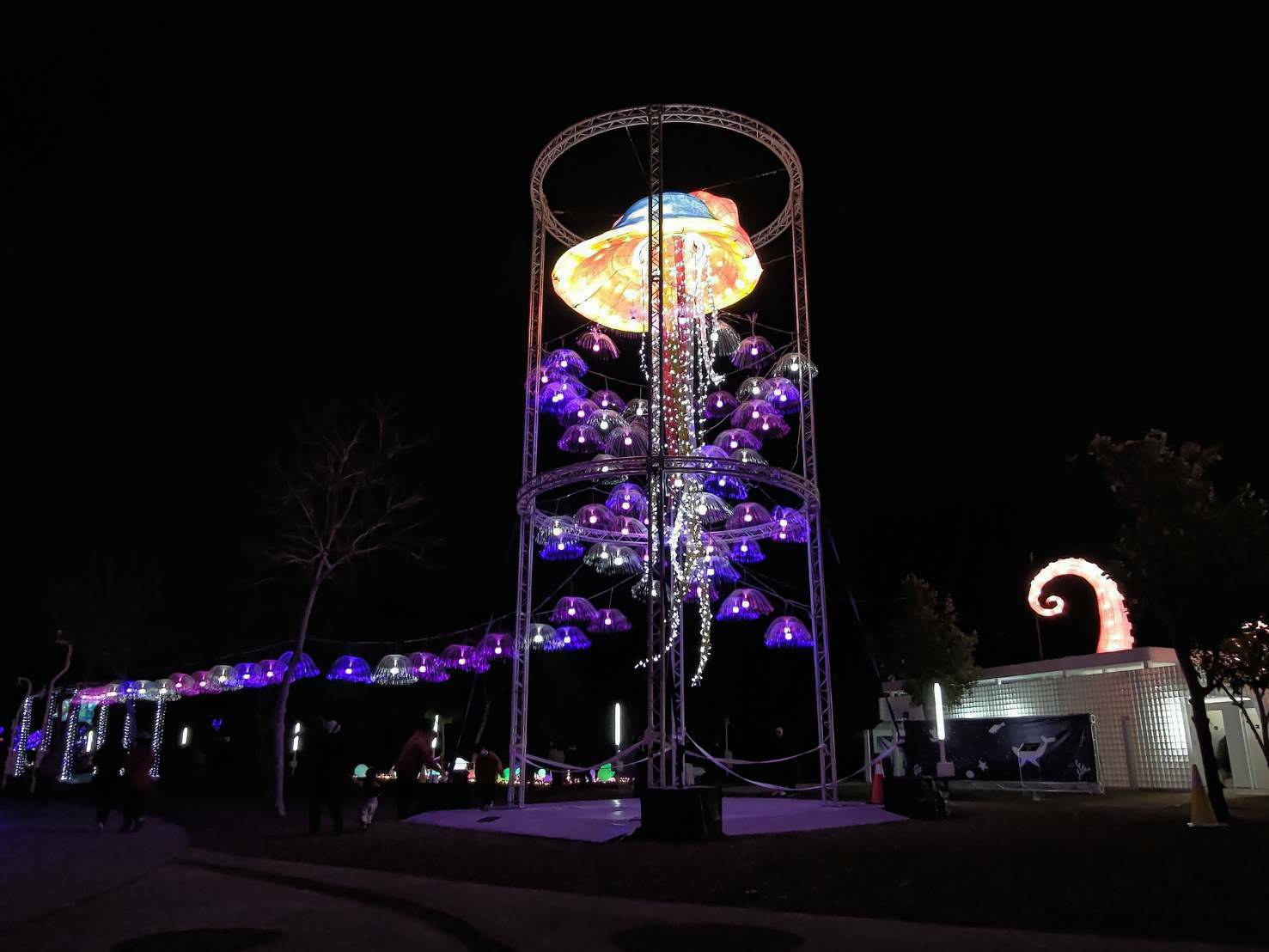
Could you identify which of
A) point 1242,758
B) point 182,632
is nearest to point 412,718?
point 182,632

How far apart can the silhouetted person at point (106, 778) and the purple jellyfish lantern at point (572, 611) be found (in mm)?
7660

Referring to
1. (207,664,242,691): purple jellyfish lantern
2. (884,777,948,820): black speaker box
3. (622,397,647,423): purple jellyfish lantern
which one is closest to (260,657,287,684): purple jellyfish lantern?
(207,664,242,691): purple jellyfish lantern

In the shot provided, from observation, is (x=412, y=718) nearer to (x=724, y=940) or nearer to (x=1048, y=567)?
(x=1048, y=567)

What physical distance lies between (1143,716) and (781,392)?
1414 centimetres

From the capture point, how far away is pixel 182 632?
108 feet

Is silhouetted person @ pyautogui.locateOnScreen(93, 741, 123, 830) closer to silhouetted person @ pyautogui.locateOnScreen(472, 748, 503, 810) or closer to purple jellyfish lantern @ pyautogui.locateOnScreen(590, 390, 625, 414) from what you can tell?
silhouetted person @ pyautogui.locateOnScreen(472, 748, 503, 810)

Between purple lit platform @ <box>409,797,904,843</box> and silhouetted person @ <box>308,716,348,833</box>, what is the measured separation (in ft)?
4.87

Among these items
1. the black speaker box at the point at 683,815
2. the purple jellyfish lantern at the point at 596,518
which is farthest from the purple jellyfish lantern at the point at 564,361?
the black speaker box at the point at 683,815

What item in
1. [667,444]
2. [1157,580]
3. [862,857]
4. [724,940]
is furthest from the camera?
[667,444]

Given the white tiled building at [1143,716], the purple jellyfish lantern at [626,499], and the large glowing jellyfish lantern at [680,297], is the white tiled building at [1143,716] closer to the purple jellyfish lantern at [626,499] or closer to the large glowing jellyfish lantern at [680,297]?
the large glowing jellyfish lantern at [680,297]

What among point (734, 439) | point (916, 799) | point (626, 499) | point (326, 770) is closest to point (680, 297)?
point (734, 439)

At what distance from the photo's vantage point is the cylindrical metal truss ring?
582 inches

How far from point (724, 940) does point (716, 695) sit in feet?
109

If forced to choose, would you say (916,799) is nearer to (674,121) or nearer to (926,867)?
(926,867)
